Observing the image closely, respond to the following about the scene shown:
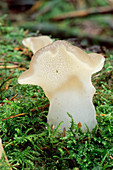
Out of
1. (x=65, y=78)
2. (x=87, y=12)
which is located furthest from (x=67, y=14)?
(x=65, y=78)

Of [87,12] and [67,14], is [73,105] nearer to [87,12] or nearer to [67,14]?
[87,12]

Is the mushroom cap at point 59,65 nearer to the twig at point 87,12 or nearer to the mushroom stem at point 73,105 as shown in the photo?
the mushroom stem at point 73,105

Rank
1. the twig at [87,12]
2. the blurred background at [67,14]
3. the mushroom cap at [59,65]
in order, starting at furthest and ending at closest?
the blurred background at [67,14], the twig at [87,12], the mushroom cap at [59,65]

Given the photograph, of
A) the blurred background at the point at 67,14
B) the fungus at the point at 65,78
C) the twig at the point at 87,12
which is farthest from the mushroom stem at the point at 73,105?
the twig at the point at 87,12

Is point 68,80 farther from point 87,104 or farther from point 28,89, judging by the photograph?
point 28,89

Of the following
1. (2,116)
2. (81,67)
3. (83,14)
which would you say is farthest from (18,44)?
(83,14)

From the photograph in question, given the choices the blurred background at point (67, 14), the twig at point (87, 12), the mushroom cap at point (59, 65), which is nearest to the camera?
the mushroom cap at point (59, 65)

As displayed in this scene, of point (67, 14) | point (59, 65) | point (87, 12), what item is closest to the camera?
point (59, 65)

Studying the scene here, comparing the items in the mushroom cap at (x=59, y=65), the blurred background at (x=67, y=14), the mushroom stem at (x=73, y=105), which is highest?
the mushroom cap at (x=59, y=65)
